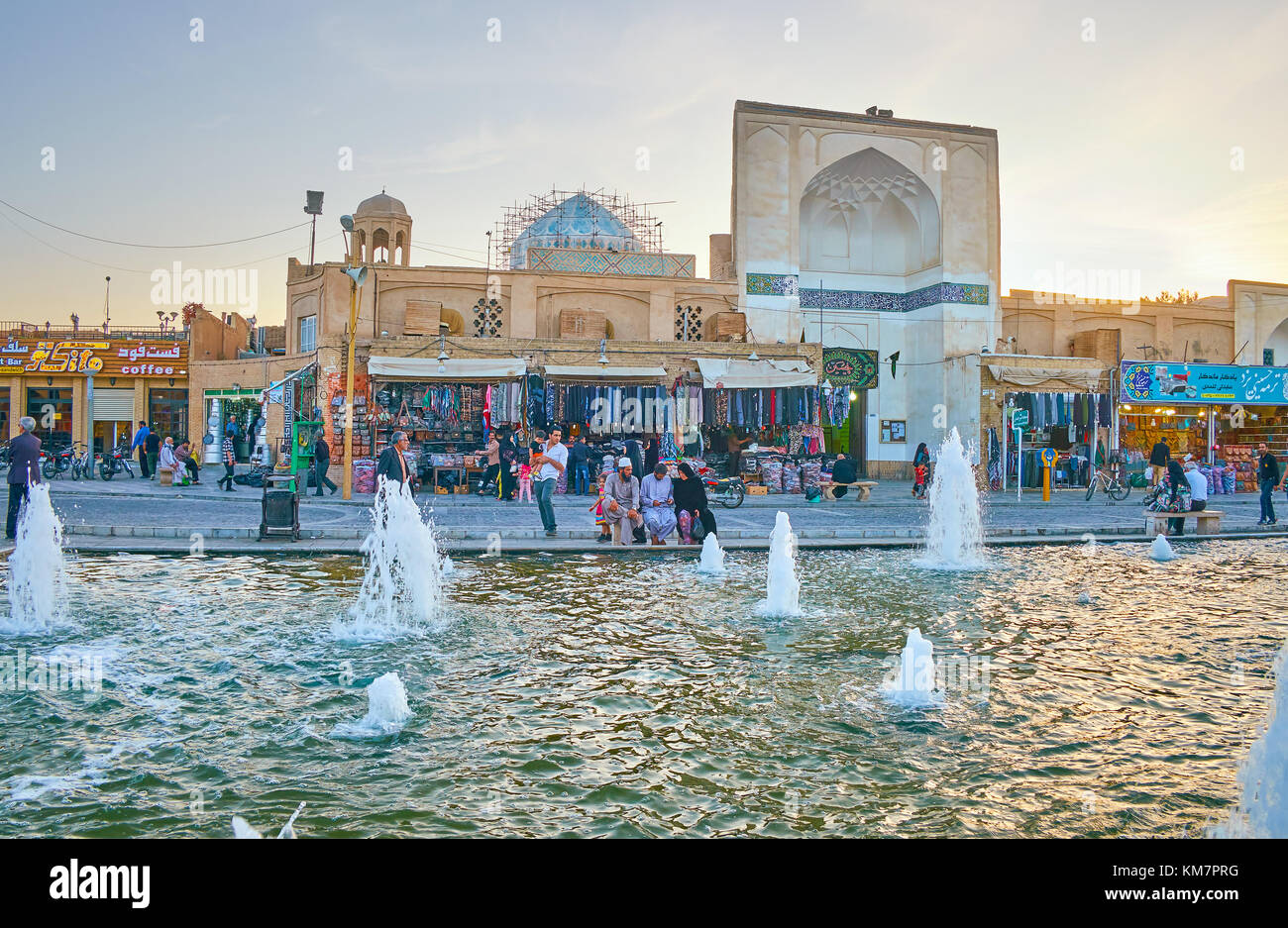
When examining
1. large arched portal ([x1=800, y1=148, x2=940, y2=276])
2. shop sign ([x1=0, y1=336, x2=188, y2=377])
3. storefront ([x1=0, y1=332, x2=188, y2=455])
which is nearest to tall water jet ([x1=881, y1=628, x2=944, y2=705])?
large arched portal ([x1=800, y1=148, x2=940, y2=276])

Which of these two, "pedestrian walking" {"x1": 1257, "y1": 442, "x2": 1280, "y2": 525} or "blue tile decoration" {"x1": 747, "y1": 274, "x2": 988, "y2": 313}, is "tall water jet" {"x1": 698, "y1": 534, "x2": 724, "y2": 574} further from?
"blue tile decoration" {"x1": 747, "y1": 274, "x2": 988, "y2": 313}

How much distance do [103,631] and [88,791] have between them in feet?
10.6

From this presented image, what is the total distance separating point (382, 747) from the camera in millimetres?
4109

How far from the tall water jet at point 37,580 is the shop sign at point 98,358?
26047mm

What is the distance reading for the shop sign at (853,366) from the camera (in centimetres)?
2611

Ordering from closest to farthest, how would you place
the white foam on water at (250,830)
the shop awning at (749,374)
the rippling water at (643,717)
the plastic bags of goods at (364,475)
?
the white foam on water at (250,830) → the rippling water at (643,717) → the plastic bags of goods at (364,475) → the shop awning at (749,374)

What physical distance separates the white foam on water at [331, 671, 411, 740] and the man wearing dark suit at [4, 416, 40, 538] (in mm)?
7864

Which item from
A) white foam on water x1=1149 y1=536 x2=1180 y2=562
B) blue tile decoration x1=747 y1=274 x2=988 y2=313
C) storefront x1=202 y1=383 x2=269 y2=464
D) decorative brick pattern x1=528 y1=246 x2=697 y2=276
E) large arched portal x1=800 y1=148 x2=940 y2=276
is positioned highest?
large arched portal x1=800 y1=148 x2=940 y2=276

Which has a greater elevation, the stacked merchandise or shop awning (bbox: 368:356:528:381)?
shop awning (bbox: 368:356:528:381)

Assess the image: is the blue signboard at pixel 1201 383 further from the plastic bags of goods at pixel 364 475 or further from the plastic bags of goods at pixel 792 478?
the plastic bags of goods at pixel 364 475

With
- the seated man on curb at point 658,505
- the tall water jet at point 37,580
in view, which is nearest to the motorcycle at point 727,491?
the seated man on curb at point 658,505

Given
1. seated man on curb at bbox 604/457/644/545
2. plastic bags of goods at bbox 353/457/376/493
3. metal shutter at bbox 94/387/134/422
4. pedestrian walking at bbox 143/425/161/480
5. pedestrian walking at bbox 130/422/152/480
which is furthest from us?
metal shutter at bbox 94/387/134/422

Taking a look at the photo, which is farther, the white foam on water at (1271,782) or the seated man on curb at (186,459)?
the seated man on curb at (186,459)

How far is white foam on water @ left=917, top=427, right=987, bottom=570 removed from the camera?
34.8 ft
